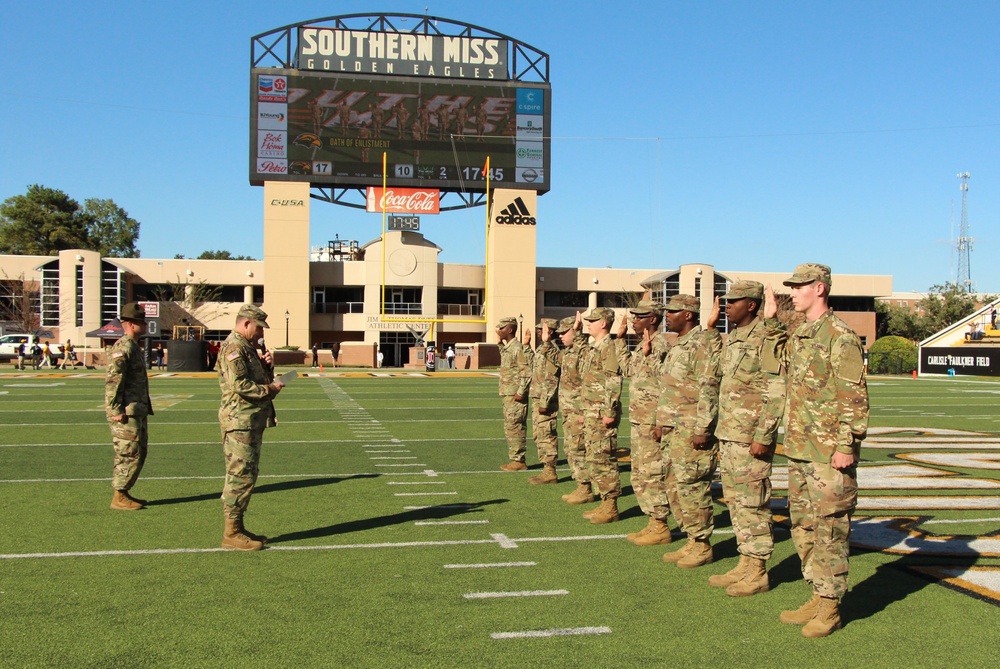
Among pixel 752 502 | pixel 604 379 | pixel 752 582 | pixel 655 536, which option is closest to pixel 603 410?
pixel 604 379

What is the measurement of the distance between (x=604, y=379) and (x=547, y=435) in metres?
2.34

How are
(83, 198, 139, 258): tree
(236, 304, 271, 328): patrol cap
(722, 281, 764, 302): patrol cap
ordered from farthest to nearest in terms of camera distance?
(83, 198, 139, 258): tree < (236, 304, 271, 328): patrol cap < (722, 281, 764, 302): patrol cap

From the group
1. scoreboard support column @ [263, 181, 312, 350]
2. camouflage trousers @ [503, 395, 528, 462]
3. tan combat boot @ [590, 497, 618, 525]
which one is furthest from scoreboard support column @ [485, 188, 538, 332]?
tan combat boot @ [590, 497, 618, 525]

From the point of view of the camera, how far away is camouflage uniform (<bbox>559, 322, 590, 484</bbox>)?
897cm

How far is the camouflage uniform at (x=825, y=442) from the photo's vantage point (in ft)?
16.4

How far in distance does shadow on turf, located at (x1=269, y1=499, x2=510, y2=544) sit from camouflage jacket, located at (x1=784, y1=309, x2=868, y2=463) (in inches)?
157

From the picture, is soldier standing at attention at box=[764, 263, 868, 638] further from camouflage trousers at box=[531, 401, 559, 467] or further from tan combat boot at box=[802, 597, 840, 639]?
camouflage trousers at box=[531, 401, 559, 467]

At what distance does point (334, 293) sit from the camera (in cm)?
6159

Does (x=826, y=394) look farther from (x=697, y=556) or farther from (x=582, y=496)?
(x=582, y=496)

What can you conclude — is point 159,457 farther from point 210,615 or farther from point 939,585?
point 939,585

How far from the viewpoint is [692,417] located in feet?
21.7

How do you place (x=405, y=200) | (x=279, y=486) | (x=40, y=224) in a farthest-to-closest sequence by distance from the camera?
(x=40, y=224) → (x=405, y=200) → (x=279, y=486)

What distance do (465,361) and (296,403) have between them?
2803cm

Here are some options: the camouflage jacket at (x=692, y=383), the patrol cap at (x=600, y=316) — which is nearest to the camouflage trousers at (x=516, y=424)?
the patrol cap at (x=600, y=316)
